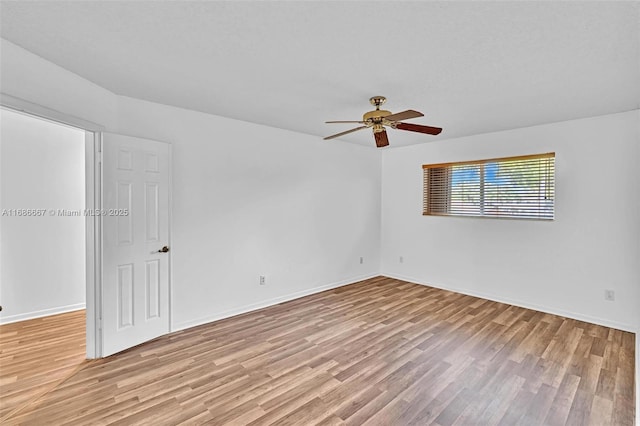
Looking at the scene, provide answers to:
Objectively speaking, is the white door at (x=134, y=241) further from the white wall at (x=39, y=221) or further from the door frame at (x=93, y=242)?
the white wall at (x=39, y=221)

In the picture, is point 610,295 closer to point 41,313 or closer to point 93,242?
point 93,242

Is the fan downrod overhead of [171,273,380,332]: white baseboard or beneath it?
overhead

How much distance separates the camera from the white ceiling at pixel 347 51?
1610 millimetres

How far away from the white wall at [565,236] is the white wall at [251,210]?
142 centimetres

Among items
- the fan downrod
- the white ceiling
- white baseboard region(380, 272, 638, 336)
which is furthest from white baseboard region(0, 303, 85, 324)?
white baseboard region(380, 272, 638, 336)

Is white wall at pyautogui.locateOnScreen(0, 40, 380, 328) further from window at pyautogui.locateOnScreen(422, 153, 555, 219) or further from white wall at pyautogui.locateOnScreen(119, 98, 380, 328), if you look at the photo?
window at pyautogui.locateOnScreen(422, 153, 555, 219)

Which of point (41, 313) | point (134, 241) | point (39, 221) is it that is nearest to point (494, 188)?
point (134, 241)

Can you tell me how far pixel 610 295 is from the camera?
3469 millimetres

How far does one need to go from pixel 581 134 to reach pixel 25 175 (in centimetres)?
660

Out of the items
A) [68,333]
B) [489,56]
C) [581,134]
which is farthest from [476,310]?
[68,333]

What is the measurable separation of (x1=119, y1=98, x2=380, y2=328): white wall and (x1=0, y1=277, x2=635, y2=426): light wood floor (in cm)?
54

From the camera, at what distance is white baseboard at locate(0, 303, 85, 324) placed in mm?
3443

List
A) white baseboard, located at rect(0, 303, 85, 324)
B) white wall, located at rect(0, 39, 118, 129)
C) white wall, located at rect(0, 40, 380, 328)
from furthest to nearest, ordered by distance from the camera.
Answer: white baseboard, located at rect(0, 303, 85, 324) < white wall, located at rect(0, 40, 380, 328) < white wall, located at rect(0, 39, 118, 129)

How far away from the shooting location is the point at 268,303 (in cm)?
411
